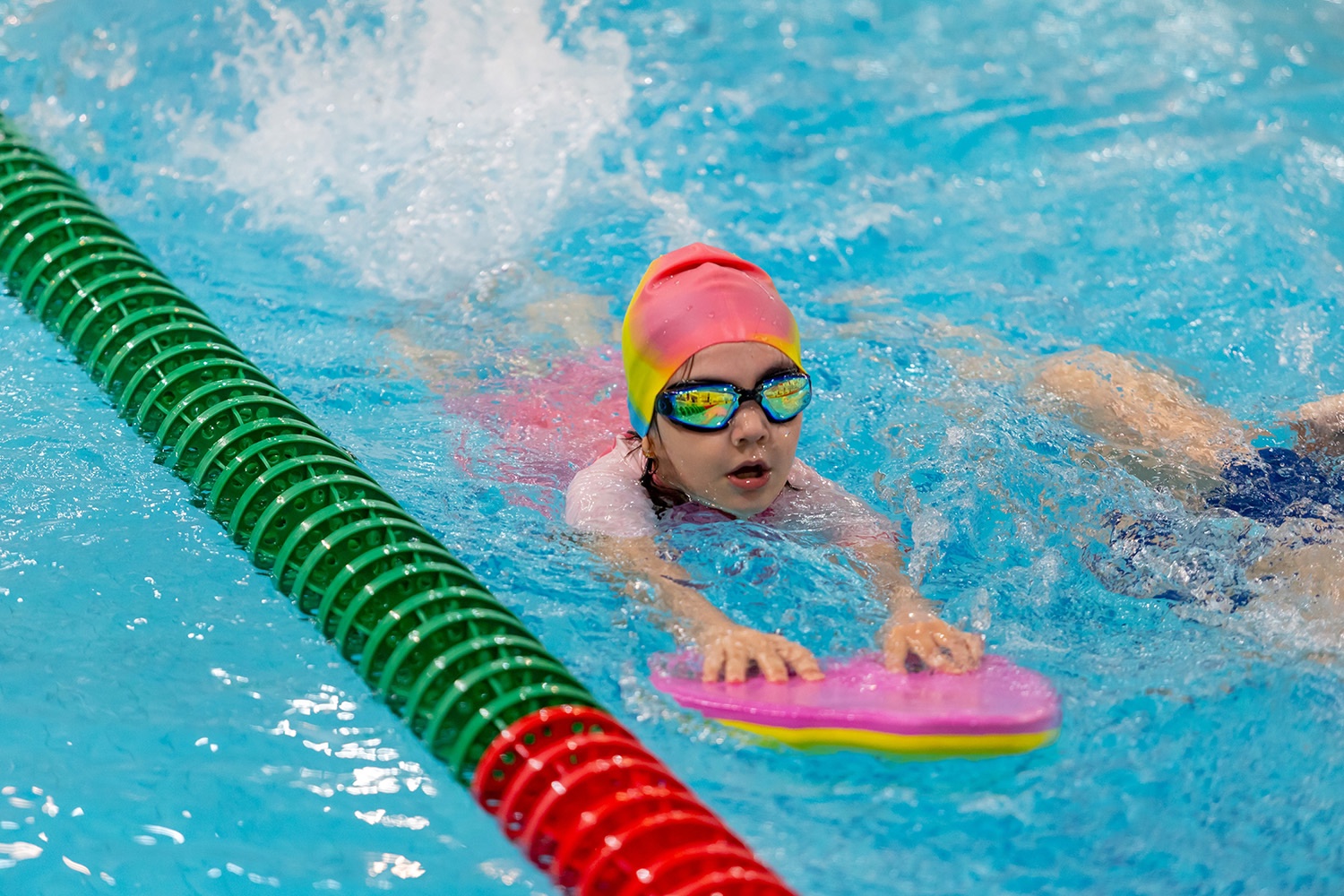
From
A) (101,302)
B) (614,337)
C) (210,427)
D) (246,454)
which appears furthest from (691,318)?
(101,302)

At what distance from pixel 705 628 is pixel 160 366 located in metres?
1.64

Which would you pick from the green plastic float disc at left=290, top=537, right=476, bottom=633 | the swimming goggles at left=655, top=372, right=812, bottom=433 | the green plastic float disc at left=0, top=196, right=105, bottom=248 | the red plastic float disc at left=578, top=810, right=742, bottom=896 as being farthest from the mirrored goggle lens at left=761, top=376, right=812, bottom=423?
the green plastic float disc at left=0, top=196, right=105, bottom=248

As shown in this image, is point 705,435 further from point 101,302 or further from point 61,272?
point 61,272

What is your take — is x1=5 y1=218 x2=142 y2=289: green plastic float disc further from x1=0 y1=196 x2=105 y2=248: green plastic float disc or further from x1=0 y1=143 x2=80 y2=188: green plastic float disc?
x1=0 y1=143 x2=80 y2=188: green plastic float disc

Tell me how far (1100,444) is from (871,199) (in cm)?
214

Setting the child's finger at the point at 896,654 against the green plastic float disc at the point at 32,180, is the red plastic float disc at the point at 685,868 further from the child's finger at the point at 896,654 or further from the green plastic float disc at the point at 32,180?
the green plastic float disc at the point at 32,180

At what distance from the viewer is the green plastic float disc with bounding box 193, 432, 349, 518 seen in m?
3.00

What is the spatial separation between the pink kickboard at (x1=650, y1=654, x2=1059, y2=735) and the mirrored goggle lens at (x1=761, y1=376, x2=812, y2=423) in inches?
25.7

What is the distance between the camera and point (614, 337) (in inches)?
175

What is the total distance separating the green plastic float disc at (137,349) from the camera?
338cm

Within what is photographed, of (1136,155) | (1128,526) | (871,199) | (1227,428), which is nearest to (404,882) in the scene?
(1128,526)

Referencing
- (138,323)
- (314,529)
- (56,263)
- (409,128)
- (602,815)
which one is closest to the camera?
(602,815)

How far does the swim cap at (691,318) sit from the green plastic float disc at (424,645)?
87 cm

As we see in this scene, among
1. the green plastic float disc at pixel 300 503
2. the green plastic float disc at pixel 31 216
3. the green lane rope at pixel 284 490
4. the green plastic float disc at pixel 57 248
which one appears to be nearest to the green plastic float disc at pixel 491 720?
the green lane rope at pixel 284 490
